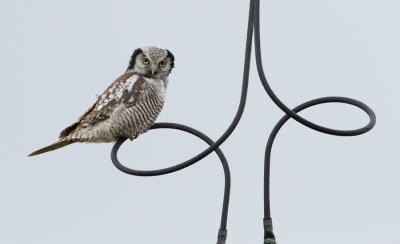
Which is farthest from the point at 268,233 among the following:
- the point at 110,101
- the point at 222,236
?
the point at 110,101

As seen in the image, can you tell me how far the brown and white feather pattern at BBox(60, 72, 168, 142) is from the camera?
5824mm

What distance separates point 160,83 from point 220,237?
81.4 inches

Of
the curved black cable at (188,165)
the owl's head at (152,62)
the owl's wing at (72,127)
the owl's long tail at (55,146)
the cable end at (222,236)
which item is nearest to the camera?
the curved black cable at (188,165)

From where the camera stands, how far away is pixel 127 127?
5840 mm

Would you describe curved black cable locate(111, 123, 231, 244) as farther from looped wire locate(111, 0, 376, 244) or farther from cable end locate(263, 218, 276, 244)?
cable end locate(263, 218, 276, 244)

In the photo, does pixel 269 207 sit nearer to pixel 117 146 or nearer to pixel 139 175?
pixel 139 175

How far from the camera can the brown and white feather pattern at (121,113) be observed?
229 inches

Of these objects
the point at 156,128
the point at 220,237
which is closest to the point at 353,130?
the point at 220,237

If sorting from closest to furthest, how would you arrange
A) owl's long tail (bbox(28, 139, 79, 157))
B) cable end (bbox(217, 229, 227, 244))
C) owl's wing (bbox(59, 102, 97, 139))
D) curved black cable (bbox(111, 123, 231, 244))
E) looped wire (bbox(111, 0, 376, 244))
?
looped wire (bbox(111, 0, 376, 244)) → curved black cable (bbox(111, 123, 231, 244)) → cable end (bbox(217, 229, 227, 244)) → owl's long tail (bbox(28, 139, 79, 157)) → owl's wing (bbox(59, 102, 97, 139))

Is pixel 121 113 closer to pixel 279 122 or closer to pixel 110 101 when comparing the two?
pixel 110 101

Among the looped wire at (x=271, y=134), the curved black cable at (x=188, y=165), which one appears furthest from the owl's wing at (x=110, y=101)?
the looped wire at (x=271, y=134)

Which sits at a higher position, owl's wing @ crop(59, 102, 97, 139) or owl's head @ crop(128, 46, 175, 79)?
owl's head @ crop(128, 46, 175, 79)

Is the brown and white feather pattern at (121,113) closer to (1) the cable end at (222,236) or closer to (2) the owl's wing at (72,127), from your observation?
(2) the owl's wing at (72,127)

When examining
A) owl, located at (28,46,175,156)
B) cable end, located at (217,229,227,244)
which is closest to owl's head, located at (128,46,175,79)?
owl, located at (28,46,175,156)
